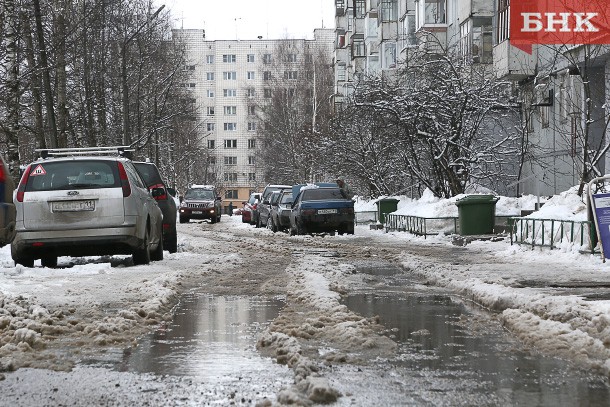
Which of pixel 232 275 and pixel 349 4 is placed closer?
pixel 232 275

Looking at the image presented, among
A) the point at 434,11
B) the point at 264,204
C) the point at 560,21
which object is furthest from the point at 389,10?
the point at 560,21

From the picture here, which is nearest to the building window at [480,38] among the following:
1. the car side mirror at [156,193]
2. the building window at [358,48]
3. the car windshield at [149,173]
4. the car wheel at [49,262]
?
the car windshield at [149,173]

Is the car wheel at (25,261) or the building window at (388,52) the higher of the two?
the building window at (388,52)

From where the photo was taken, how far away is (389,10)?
217ft

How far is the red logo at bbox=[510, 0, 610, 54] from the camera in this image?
28.2 m

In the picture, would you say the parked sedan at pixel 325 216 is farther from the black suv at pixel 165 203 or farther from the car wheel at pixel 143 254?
the car wheel at pixel 143 254

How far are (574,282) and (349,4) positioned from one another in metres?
81.0

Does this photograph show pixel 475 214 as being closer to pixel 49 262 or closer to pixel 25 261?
pixel 49 262

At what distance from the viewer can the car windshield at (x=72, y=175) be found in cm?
1489

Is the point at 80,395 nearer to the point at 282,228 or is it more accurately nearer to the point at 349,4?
the point at 282,228

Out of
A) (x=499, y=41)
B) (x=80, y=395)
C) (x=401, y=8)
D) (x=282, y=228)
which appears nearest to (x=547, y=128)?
(x=499, y=41)

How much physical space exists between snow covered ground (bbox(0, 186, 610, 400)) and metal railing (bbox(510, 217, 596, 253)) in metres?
0.23

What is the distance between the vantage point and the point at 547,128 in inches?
1494

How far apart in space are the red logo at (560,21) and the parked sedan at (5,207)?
61.3 ft
